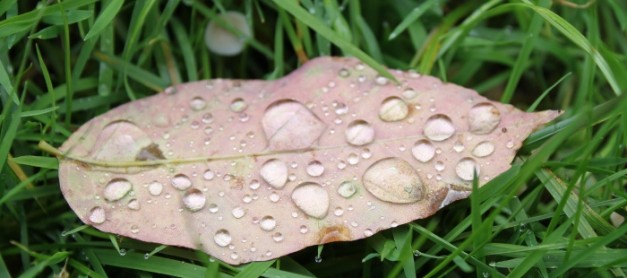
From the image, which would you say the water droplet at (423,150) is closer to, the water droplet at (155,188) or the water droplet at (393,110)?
the water droplet at (393,110)

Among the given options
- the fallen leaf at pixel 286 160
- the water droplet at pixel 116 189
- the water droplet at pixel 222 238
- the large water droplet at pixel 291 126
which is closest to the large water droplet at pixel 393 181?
the fallen leaf at pixel 286 160

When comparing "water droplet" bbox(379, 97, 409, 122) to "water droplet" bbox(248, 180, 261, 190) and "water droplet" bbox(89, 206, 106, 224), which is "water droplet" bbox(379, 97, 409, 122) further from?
"water droplet" bbox(89, 206, 106, 224)

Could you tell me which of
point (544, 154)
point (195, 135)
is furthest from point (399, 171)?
point (195, 135)

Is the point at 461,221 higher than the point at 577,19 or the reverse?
the reverse

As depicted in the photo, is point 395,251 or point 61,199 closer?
point 395,251

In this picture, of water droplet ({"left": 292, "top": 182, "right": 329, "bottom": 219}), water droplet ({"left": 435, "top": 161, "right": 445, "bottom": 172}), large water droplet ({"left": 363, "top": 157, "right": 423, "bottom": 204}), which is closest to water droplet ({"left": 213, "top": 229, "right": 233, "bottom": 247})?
water droplet ({"left": 292, "top": 182, "right": 329, "bottom": 219})

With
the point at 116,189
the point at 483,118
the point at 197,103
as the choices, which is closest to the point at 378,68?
the point at 483,118

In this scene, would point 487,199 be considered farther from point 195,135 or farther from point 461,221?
point 195,135
